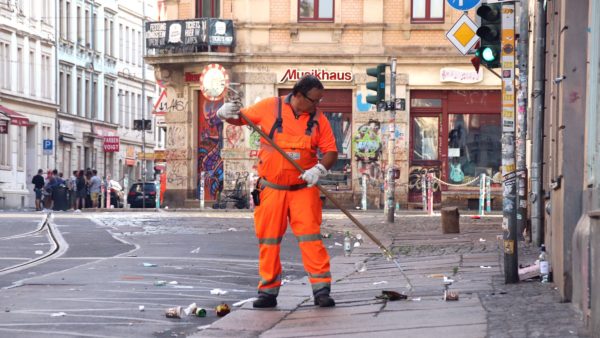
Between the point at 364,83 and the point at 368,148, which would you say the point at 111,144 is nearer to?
the point at 368,148

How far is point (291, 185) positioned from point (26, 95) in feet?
196

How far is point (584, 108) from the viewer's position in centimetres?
1122

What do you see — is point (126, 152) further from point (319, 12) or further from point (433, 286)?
point (433, 286)

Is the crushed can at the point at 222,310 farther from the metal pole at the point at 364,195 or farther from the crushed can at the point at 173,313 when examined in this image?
the metal pole at the point at 364,195

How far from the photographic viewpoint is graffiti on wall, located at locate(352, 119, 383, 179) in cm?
4509

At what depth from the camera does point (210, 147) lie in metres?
46.0

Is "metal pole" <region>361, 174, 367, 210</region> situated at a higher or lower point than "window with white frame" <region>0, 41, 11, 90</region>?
lower

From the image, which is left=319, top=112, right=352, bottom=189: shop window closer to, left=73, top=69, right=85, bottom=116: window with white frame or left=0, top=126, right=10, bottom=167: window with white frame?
left=0, top=126, right=10, bottom=167: window with white frame

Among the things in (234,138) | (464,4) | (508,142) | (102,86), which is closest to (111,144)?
(102,86)

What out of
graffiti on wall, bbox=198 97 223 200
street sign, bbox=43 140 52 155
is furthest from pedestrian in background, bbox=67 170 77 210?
graffiti on wall, bbox=198 97 223 200

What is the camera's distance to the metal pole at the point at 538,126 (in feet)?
61.7

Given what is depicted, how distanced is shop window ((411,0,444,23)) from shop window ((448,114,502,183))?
2957 mm

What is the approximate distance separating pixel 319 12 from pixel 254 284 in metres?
31.5

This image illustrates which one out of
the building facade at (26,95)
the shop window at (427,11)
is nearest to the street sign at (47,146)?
the building facade at (26,95)
